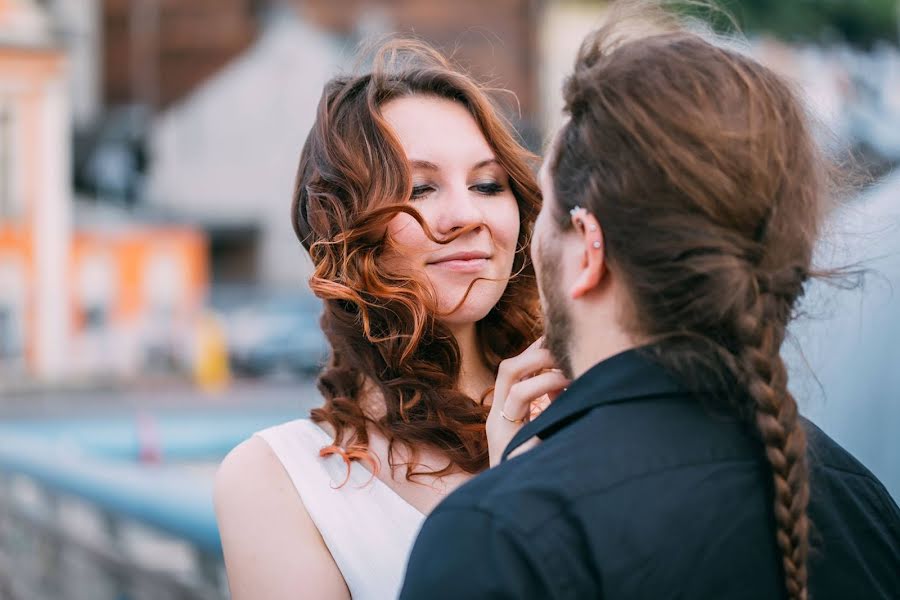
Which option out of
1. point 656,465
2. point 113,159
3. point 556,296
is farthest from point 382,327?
point 113,159

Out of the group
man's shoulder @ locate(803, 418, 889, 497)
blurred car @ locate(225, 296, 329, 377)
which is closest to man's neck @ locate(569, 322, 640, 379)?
man's shoulder @ locate(803, 418, 889, 497)

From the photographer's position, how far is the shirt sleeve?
126 centimetres

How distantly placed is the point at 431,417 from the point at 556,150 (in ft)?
2.63

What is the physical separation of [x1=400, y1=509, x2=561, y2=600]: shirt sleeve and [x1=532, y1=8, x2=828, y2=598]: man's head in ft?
0.91

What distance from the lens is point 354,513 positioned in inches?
80.4

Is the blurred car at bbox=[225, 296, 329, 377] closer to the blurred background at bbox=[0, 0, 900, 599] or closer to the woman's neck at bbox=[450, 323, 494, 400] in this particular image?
the blurred background at bbox=[0, 0, 900, 599]

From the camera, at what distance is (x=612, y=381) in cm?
140

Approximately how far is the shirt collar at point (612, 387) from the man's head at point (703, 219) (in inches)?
0.8

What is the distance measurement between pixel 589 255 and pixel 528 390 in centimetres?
34

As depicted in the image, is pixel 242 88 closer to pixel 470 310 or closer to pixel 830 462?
pixel 470 310

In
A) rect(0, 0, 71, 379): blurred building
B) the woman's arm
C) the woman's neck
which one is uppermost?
the woman's neck

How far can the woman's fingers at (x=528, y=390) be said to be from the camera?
168 cm

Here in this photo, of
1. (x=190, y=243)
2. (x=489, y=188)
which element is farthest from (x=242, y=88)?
(x=489, y=188)

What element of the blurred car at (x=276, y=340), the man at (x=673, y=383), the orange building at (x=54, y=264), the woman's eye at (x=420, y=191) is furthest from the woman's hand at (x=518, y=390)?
the orange building at (x=54, y=264)
